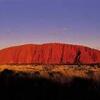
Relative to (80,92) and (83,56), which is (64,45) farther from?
(80,92)

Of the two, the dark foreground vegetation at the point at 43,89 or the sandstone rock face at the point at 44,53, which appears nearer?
the dark foreground vegetation at the point at 43,89

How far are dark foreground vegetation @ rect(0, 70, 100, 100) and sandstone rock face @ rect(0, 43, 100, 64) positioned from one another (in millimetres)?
67915

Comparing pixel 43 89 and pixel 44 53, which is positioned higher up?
pixel 43 89

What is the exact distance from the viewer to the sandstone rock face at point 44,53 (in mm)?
90938

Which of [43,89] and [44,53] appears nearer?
[43,89]

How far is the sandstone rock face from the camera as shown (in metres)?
90.9

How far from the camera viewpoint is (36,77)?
830 inches

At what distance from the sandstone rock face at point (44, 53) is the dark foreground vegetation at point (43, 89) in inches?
2674

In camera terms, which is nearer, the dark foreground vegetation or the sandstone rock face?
the dark foreground vegetation

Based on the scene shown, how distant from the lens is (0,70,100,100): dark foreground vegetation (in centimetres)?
1834

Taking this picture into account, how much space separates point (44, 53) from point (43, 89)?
77582mm

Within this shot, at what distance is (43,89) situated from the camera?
19250 mm

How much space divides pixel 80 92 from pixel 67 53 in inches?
2905

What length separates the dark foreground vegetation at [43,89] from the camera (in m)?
18.3
